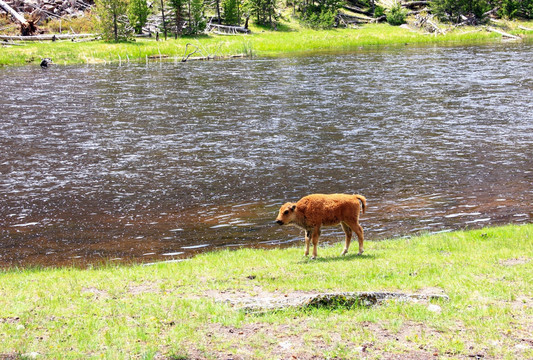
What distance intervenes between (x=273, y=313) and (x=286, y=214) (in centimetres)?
357

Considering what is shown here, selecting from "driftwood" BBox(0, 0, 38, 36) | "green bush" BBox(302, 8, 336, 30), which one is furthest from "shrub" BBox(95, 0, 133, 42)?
"green bush" BBox(302, 8, 336, 30)

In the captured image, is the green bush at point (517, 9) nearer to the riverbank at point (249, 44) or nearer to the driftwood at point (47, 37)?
the riverbank at point (249, 44)

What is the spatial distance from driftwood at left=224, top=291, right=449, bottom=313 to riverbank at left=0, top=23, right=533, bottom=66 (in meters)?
59.6

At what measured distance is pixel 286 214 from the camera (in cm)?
1135

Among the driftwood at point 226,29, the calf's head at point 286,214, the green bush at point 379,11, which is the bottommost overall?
the calf's head at point 286,214

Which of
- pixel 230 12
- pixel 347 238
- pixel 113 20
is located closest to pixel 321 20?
pixel 230 12

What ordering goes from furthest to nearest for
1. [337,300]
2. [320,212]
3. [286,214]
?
[320,212]
[286,214]
[337,300]

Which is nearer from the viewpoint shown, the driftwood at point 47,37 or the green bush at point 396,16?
the driftwood at point 47,37

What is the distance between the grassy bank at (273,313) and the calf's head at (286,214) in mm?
901

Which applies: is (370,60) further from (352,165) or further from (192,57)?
(352,165)

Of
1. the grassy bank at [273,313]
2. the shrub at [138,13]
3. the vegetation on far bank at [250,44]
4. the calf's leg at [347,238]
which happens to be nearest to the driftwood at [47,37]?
the vegetation on far bank at [250,44]

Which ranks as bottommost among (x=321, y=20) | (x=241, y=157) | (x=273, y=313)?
(x=241, y=157)

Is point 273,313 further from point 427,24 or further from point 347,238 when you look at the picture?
point 427,24

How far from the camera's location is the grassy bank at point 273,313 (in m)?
6.83
